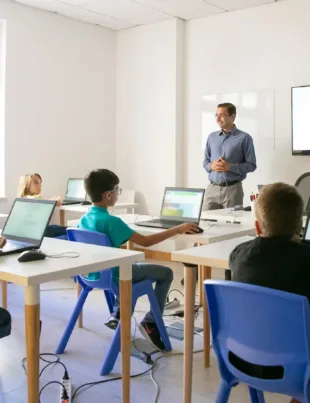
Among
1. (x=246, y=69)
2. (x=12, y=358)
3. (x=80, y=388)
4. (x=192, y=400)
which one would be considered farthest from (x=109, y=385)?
(x=246, y=69)

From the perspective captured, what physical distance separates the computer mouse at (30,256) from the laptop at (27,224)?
5.9 inches

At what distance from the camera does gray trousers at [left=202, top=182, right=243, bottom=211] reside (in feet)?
14.5

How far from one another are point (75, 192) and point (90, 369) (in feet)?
9.69

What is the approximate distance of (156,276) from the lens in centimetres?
285

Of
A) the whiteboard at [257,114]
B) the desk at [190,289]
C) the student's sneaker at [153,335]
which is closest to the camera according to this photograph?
the desk at [190,289]

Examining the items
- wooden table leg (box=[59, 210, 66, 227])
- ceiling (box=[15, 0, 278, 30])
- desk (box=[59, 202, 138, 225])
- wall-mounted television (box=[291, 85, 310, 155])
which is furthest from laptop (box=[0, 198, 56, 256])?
ceiling (box=[15, 0, 278, 30])

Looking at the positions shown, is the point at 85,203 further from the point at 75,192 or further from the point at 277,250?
the point at 277,250

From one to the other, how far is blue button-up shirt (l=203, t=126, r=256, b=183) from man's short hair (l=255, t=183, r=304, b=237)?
2.75 m

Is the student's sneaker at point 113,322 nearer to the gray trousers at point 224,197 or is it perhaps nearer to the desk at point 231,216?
the desk at point 231,216

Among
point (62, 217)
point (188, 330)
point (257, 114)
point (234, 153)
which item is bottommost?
A: point (188, 330)

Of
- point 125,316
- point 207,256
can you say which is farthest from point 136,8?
point 125,316

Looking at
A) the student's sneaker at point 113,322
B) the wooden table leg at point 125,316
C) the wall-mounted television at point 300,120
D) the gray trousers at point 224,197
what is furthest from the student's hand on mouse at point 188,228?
the wall-mounted television at point 300,120

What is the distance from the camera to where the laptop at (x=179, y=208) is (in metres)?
3.13

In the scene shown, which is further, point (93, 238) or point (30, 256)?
point (93, 238)
